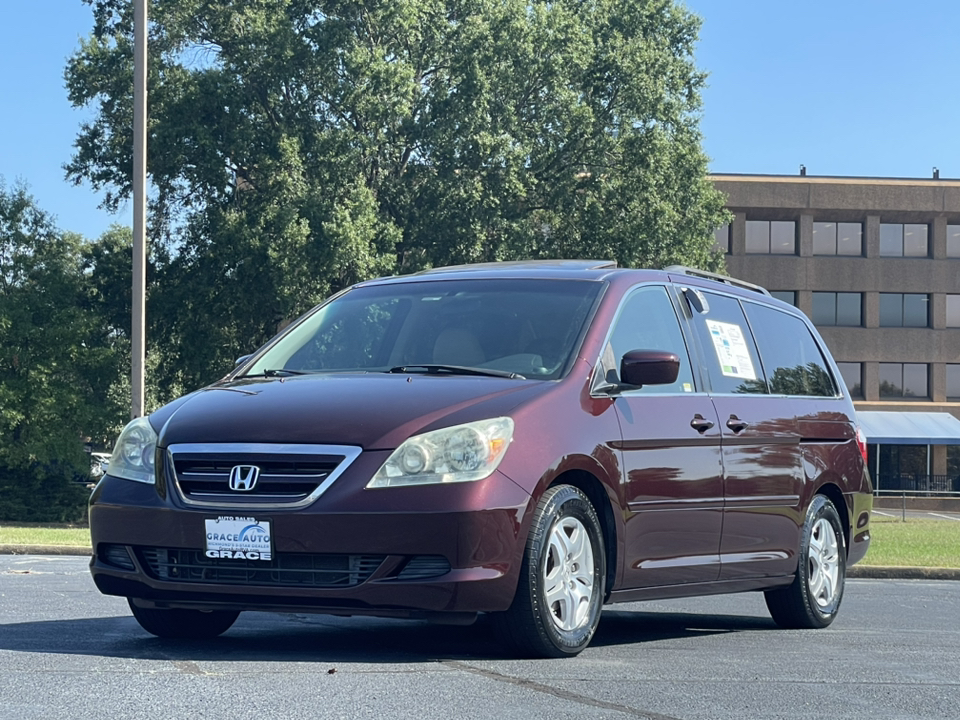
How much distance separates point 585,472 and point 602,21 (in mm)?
34964

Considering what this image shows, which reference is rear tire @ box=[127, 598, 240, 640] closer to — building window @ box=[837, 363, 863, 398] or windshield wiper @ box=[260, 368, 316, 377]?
windshield wiper @ box=[260, 368, 316, 377]

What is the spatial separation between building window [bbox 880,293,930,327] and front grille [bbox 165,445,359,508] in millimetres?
60960

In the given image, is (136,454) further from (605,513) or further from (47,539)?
(47,539)

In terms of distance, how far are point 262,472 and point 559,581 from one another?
1.32 m

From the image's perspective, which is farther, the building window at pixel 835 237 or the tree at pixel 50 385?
the building window at pixel 835 237

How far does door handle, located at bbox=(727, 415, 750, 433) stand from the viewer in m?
7.66

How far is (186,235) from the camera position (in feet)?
121

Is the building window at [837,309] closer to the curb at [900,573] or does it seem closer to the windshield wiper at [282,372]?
the curb at [900,573]

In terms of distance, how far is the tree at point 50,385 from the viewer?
39750 mm

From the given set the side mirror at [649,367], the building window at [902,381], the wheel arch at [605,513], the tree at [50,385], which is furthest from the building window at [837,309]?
the wheel arch at [605,513]

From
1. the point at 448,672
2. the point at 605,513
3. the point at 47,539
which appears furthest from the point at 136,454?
the point at 47,539

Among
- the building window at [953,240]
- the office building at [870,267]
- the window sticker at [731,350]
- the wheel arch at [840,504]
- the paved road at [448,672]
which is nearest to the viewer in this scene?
the paved road at [448,672]

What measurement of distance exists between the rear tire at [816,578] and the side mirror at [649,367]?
2.08 meters

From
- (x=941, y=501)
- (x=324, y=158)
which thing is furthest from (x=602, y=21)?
(x=941, y=501)
